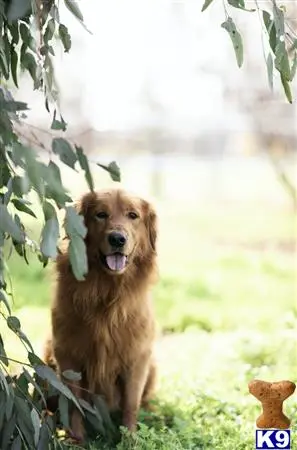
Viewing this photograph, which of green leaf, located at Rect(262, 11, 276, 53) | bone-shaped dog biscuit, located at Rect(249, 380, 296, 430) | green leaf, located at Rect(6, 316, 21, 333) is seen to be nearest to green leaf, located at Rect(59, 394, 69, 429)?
green leaf, located at Rect(6, 316, 21, 333)

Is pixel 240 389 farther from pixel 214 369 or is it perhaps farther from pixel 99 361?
pixel 99 361

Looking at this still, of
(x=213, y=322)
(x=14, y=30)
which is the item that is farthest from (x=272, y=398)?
(x=213, y=322)

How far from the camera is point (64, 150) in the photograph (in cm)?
214

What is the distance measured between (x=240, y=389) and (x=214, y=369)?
457 millimetres

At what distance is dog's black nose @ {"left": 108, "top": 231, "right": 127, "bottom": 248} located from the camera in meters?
3.29

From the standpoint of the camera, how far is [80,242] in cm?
212

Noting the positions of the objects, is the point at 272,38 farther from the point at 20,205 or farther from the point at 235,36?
the point at 20,205

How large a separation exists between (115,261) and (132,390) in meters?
0.63

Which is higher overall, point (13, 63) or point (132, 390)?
point (13, 63)

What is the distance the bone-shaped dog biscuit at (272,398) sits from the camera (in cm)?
265

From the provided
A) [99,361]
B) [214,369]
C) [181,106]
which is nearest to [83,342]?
[99,361]

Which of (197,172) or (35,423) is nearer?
(35,423)

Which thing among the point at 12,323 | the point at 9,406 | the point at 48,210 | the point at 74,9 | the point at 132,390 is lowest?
the point at 9,406

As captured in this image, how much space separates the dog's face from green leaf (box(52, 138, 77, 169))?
3.83 ft
